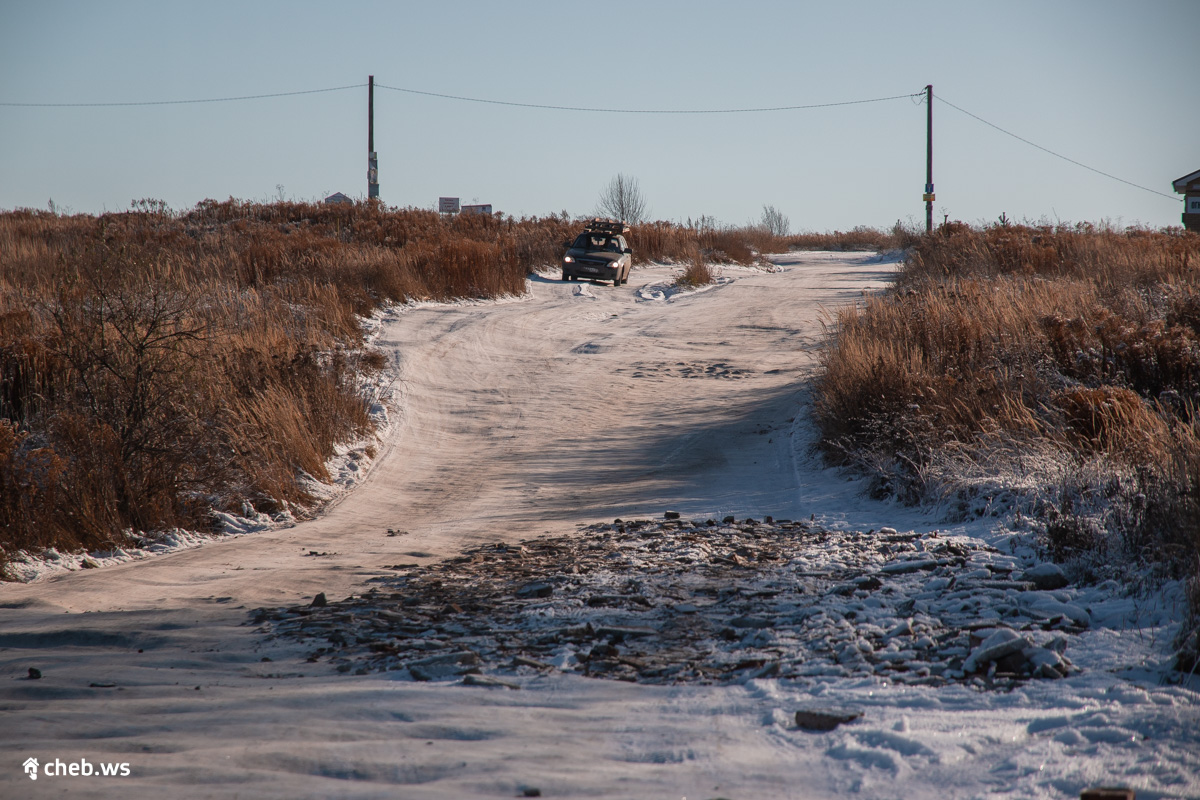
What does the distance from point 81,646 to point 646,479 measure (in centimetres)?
557

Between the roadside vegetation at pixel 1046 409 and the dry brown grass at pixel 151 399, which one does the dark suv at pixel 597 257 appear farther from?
the roadside vegetation at pixel 1046 409

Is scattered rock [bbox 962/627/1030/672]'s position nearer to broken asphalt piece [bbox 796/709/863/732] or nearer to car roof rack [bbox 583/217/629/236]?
broken asphalt piece [bbox 796/709/863/732]

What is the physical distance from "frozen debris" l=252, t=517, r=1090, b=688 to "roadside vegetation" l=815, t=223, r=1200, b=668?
2.06 feet

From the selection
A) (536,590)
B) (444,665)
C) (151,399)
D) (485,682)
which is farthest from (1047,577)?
(151,399)

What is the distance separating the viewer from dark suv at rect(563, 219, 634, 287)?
2533 cm

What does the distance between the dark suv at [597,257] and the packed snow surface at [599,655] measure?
672 inches

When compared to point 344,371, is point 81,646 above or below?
below

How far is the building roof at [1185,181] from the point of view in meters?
30.2

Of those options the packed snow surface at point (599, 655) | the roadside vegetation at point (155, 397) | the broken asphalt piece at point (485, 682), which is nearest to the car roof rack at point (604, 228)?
the roadside vegetation at point (155, 397)

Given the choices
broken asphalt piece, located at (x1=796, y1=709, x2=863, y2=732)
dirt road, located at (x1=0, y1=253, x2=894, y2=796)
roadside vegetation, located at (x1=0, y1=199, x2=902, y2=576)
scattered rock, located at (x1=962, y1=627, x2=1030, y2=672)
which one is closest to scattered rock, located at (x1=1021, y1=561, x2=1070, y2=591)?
scattered rock, located at (x1=962, y1=627, x2=1030, y2=672)

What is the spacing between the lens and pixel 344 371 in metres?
11.4

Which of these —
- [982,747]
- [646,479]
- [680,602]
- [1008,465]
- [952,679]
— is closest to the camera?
[982,747]

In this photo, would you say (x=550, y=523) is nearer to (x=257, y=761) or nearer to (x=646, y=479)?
(x=646, y=479)

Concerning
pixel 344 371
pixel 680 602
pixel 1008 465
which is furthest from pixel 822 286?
pixel 680 602
